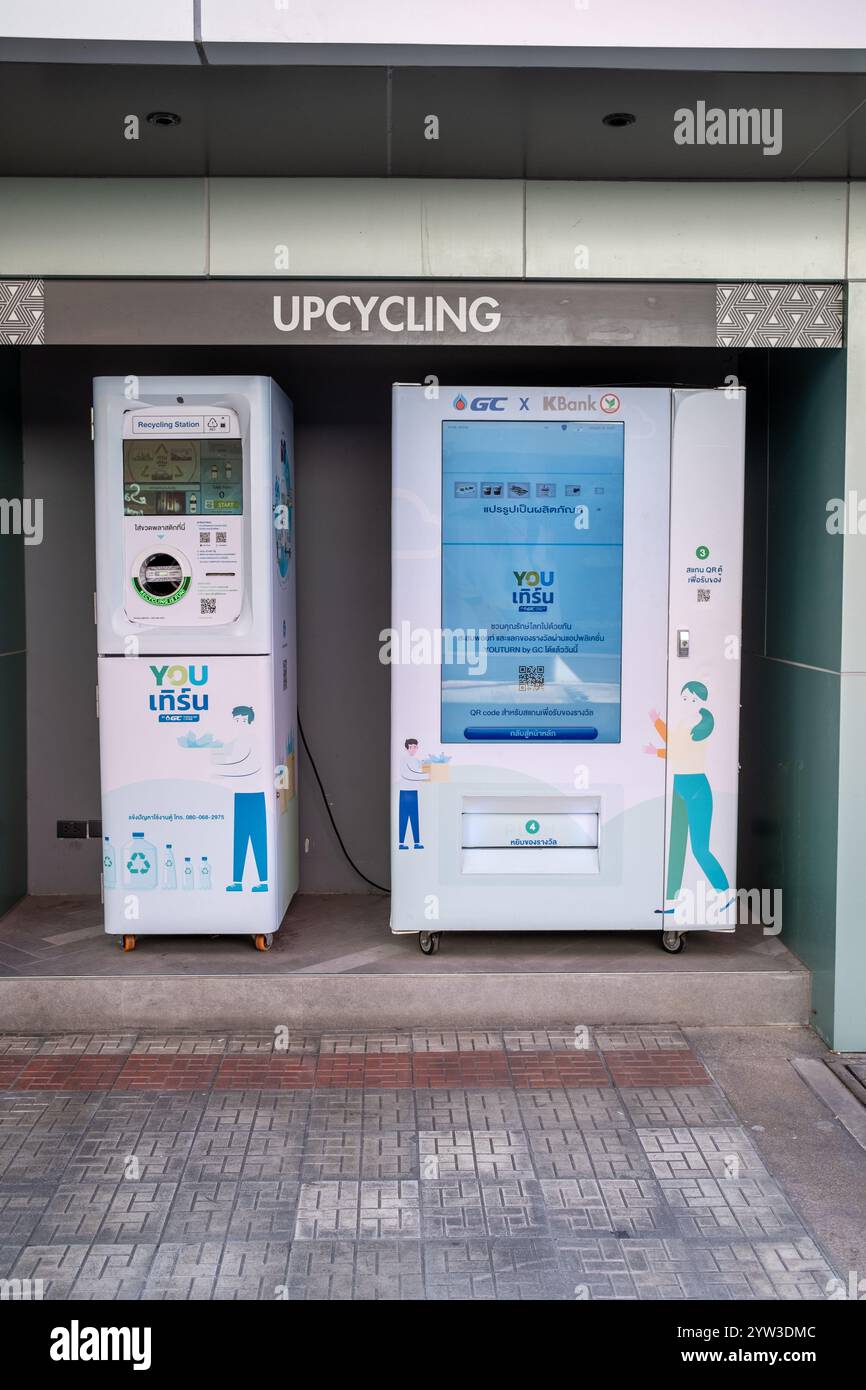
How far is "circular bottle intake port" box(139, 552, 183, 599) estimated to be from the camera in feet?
15.7

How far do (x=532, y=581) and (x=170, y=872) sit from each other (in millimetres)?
1959

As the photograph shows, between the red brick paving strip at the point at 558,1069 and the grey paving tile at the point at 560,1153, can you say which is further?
the red brick paving strip at the point at 558,1069

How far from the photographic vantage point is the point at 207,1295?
2988 millimetres

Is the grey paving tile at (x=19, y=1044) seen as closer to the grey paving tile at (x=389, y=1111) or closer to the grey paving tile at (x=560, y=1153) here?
the grey paving tile at (x=389, y=1111)

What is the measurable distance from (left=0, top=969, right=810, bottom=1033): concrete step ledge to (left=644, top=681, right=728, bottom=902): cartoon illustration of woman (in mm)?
511

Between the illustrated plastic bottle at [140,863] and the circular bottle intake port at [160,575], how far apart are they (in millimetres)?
1014

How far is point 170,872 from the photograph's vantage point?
16.0ft

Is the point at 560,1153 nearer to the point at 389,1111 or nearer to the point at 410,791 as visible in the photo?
the point at 389,1111

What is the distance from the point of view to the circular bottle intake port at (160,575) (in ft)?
15.7

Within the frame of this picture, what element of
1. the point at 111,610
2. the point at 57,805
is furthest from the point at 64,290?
the point at 57,805

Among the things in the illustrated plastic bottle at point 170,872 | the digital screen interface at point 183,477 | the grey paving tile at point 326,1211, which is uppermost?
the digital screen interface at point 183,477

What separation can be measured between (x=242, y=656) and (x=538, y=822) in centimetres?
143

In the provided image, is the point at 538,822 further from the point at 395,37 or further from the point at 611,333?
the point at 395,37

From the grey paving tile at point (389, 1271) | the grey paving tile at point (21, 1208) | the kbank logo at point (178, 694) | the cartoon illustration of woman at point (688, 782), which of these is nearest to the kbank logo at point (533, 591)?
the cartoon illustration of woman at point (688, 782)
